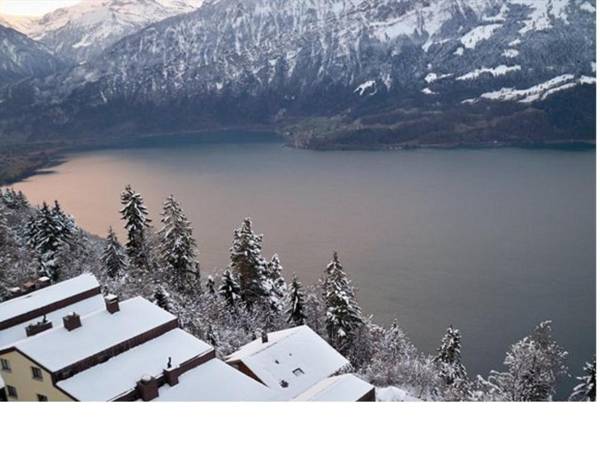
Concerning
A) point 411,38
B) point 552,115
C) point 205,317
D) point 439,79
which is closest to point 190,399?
point 205,317

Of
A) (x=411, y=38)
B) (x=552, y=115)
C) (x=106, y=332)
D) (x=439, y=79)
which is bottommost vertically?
(x=106, y=332)

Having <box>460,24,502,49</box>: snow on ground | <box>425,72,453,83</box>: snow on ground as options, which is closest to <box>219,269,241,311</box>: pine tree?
<box>460,24,502,49</box>: snow on ground

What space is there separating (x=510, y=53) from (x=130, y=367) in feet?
124

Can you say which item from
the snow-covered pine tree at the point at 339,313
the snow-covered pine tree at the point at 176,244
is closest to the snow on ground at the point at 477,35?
the snow-covered pine tree at the point at 339,313

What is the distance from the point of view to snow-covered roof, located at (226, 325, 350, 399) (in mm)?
6895

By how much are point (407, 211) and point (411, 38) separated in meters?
40.1

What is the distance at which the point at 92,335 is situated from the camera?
5.61 meters

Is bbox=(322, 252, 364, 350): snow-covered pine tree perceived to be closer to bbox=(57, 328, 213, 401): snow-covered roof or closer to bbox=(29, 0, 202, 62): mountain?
bbox=(57, 328, 213, 401): snow-covered roof

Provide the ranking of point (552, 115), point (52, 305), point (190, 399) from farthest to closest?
1. point (552, 115)
2. point (52, 305)
3. point (190, 399)

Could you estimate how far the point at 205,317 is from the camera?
1035cm

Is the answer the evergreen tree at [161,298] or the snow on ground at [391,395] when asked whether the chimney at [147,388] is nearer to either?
the snow on ground at [391,395]

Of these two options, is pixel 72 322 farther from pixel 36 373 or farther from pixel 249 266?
pixel 249 266

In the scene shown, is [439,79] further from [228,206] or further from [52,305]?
[52,305]

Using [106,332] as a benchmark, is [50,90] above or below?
above
